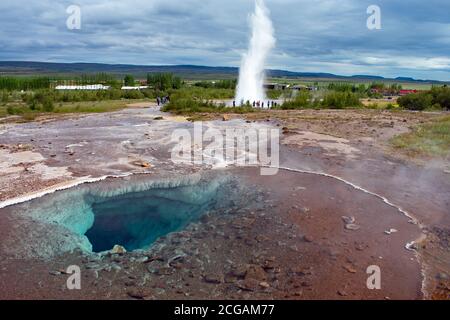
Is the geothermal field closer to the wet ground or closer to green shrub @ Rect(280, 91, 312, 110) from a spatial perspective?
the wet ground

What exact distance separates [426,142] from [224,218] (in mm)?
11355

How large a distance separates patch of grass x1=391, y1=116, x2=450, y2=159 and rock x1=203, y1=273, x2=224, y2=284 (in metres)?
10.3

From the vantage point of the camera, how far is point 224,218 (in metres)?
8.02

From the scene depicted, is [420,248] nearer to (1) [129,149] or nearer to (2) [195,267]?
(2) [195,267]

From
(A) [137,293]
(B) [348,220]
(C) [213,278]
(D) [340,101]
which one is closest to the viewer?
(A) [137,293]

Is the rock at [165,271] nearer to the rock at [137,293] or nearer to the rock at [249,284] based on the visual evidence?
the rock at [137,293]

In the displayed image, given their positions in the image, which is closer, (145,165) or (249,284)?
(249,284)

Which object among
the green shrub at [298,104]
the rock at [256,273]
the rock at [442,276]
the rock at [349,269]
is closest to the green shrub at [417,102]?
the green shrub at [298,104]

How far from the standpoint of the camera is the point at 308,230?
7391 mm

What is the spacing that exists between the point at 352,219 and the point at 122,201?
5043 millimetres

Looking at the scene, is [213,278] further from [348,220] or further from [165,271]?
[348,220]

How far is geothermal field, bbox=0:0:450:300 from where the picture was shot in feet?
18.4

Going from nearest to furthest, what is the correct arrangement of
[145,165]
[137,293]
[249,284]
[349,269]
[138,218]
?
Answer: 1. [137,293]
2. [249,284]
3. [349,269]
4. [138,218]
5. [145,165]

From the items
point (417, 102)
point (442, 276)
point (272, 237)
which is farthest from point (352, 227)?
point (417, 102)
